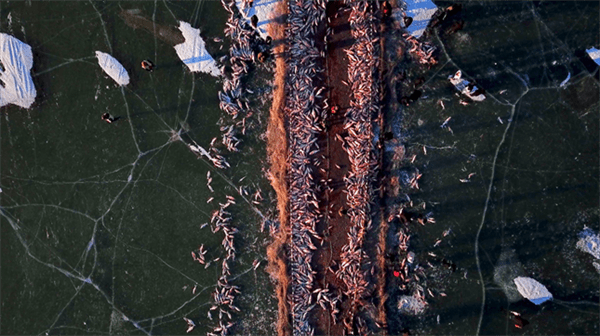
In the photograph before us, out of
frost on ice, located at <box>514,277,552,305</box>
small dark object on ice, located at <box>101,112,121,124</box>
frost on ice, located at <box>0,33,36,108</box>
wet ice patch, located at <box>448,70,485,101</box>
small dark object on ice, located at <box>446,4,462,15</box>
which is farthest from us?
frost on ice, located at <box>0,33,36,108</box>

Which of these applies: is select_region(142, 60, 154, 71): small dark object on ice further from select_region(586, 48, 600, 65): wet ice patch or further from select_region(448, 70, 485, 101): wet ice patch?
select_region(586, 48, 600, 65): wet ice patch

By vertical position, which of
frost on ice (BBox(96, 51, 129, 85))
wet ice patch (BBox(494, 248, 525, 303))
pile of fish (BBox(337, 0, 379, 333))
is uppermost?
frost on ice (BBox(96, 51, 129, 85))

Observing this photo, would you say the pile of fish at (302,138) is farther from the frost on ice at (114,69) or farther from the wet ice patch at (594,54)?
the wet ice patch at (594,54)

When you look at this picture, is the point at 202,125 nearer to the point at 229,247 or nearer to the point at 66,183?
the point at 229,247

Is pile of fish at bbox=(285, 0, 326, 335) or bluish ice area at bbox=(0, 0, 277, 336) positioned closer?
pile of fish at bbox=(285, 0, 326, 335)

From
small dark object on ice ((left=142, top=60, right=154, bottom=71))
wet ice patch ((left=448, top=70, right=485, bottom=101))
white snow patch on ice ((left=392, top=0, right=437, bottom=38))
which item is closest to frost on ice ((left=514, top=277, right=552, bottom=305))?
wet ice patch ((left=448, top=70, right=485, bottom=101))

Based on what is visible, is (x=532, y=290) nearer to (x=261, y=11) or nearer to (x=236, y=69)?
(x=236, y=69)

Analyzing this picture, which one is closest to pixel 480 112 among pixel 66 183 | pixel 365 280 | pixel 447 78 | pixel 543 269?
pixel 447 78

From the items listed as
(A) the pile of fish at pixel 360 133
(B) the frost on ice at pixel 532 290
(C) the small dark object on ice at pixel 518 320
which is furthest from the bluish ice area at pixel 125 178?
(B) the frost on ice at pixel 532 290
